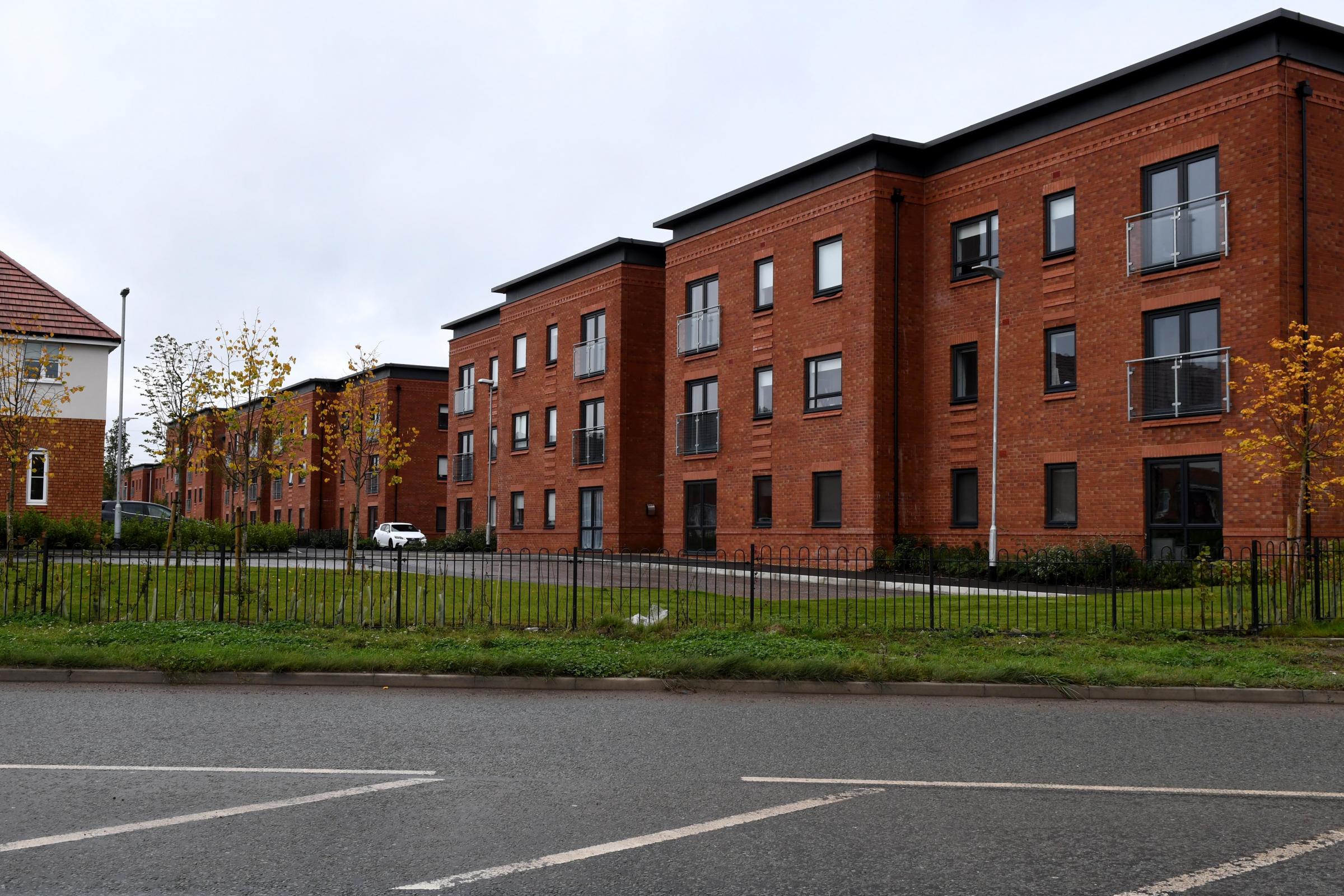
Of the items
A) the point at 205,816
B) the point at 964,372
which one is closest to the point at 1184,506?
the point at 964,372

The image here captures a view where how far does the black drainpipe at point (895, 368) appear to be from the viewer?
95.7 ft

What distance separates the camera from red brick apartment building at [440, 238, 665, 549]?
39.3 metres

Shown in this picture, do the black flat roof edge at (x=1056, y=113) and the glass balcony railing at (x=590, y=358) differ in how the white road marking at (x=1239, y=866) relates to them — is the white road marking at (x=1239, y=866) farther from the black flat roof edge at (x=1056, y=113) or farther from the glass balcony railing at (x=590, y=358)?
the glass balcony railing at (x=590, y=358)

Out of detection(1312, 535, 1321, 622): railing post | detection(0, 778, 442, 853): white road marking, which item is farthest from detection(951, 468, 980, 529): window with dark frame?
detection(0, 778, 442, 853): white road marking

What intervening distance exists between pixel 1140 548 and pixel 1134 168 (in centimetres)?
769

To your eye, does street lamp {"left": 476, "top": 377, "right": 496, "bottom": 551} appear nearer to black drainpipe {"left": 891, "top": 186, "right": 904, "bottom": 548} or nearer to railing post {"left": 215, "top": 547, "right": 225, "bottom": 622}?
black drainpipe {"left": 891, "top": 186, "right": 904, "bottom": 548}

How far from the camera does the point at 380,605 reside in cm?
1538

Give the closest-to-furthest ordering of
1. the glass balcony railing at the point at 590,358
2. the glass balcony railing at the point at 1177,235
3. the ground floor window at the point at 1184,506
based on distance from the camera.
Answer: the ground floor window at the point at 1184,506 < the glass balcony railing at the point at 1177,235 < the glass balcony railing at the point at 590,358

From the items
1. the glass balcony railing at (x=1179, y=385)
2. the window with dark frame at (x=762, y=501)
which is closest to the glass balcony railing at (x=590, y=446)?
the window with dark frame at (x=762, y=501)

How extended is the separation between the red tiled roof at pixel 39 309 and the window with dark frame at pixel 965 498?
24482 millimetres

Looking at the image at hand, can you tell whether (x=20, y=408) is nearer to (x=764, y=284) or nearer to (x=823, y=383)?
(x=823, y=383)

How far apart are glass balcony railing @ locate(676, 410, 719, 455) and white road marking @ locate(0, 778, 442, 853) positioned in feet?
91.1

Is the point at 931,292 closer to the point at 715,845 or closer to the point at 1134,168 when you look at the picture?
the point at 1134,168

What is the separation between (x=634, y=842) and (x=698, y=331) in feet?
98.9
